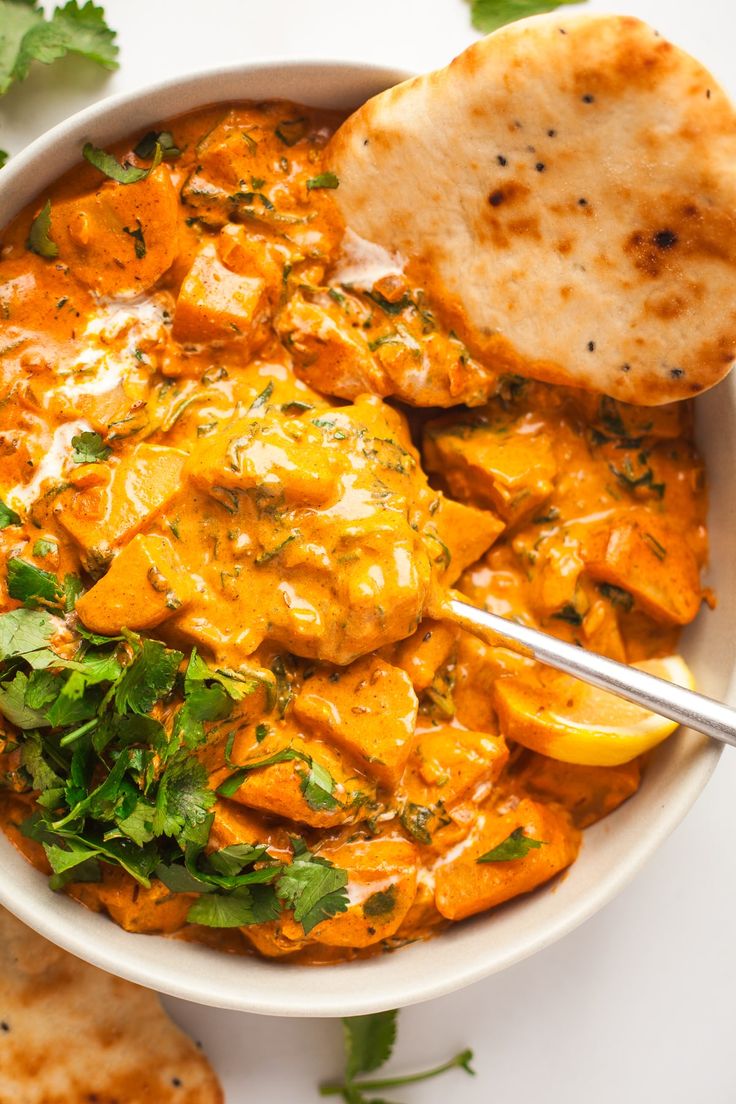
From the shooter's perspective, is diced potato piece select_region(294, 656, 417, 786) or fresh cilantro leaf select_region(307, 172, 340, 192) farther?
fresh cilantro leaf select_region(307, 172, 340, 192)

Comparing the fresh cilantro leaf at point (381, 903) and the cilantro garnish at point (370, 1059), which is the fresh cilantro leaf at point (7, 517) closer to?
the fresh cilantro leaf at point (381, 903)

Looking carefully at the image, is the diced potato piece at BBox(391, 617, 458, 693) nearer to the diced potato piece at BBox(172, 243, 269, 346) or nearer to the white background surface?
the diced potato piece at BBox(172, 243, 269, 346)

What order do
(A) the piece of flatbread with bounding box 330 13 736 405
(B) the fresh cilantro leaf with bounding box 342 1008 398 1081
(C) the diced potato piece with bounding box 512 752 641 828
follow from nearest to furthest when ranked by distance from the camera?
1. (A) the piece of flatbread with bounding box 330 13 736 405
2. (C) the diced potato piece with bounding box 512 752 641 828
3. (B) the fresh cilantro leaf with bounding box 342 1008 398 1081

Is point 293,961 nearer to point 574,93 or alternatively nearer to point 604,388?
point 604,388

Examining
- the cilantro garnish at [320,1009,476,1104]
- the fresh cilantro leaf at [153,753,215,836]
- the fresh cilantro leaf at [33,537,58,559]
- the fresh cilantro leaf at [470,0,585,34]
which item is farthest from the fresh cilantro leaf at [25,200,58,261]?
the cilantro garnish at [320,1009,476,1104]

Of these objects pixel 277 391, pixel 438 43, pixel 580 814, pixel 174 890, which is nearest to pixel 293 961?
pixel 174 890

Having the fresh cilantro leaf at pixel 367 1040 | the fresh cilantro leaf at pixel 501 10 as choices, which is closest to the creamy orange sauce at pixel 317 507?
the fresh cilantro leaf at pixel 367 1040

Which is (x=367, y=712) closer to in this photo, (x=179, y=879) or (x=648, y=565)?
(x=179, y=879)
